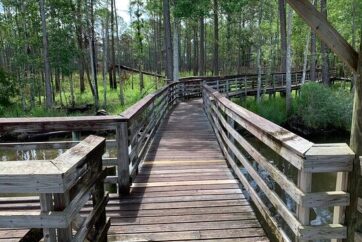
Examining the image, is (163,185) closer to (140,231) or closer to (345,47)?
(140,231)

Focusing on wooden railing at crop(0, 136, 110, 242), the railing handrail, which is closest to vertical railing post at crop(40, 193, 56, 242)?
wooden railing at crop(0, 136, 110, 242)

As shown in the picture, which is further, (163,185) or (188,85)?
(188,85)

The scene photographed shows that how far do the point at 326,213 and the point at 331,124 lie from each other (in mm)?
9684

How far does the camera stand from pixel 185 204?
12.8 feet

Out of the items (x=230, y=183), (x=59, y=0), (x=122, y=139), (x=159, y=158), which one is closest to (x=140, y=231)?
(x=122, y=139)

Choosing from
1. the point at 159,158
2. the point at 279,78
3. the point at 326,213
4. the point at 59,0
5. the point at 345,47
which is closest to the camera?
the point at 345,47

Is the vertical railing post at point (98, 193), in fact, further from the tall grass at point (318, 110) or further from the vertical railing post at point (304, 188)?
the tall grass at point (318, 110)

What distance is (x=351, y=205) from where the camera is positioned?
2.07m

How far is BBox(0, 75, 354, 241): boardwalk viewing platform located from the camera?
1.84 m

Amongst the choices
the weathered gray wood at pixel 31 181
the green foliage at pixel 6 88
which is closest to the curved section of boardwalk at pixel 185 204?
the weathered gray wood at pixel 31 181

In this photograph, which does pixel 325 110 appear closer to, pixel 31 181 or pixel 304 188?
pixel 304 188

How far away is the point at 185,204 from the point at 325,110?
546 inches

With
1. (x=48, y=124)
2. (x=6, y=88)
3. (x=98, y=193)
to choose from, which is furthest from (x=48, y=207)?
(x=6, y=88)

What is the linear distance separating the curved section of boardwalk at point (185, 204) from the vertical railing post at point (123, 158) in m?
0.16
